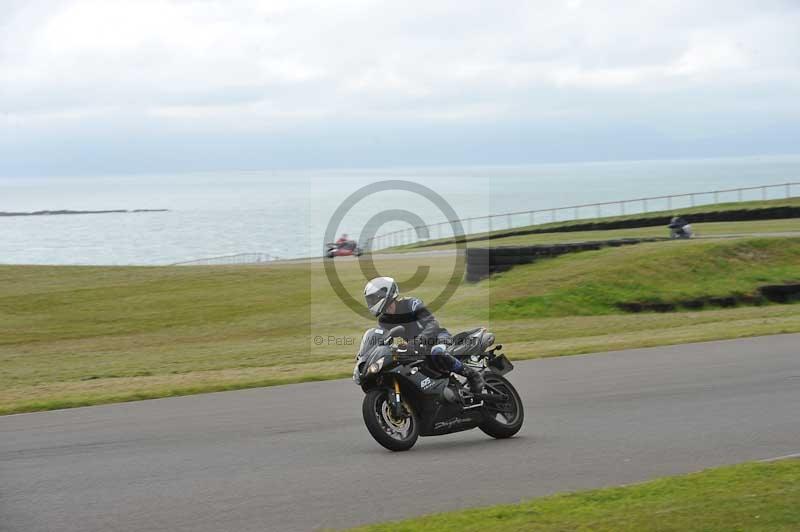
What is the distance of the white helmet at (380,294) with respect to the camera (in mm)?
9711

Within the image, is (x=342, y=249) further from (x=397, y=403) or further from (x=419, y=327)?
(x=397, y=403)

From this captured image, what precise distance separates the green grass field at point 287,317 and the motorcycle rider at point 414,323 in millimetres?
5971

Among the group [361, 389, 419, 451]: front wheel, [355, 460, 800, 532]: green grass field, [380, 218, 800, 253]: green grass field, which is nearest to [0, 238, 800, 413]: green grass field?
[361, 389, 419, 451]: front wheel

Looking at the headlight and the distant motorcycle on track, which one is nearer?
the headlight

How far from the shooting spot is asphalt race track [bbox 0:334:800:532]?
7.62m

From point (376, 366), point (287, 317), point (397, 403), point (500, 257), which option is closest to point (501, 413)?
point (397, 403)

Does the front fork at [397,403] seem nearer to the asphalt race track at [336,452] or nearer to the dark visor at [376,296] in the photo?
the asphalt race track at [336,452]

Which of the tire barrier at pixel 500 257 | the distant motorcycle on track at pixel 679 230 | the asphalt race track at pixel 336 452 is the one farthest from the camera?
the distant motorcycle on track at pixel 679 230

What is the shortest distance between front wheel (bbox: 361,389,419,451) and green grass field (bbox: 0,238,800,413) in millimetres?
5997

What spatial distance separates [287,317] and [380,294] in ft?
59.7

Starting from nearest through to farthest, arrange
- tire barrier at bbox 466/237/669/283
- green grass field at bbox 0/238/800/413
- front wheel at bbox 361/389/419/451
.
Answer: front wheel at bbox 361/389/419/451, green grass field at bbox 0/238/800/413, tire barrier at bbox 466/237/669/283

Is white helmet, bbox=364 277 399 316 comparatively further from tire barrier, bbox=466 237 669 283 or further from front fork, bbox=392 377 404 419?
tire barrier, bbox=466 237 669 283

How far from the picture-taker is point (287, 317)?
90.6ft

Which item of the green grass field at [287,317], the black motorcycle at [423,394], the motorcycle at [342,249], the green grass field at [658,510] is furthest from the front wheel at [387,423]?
the motorcycle at [342,249]
